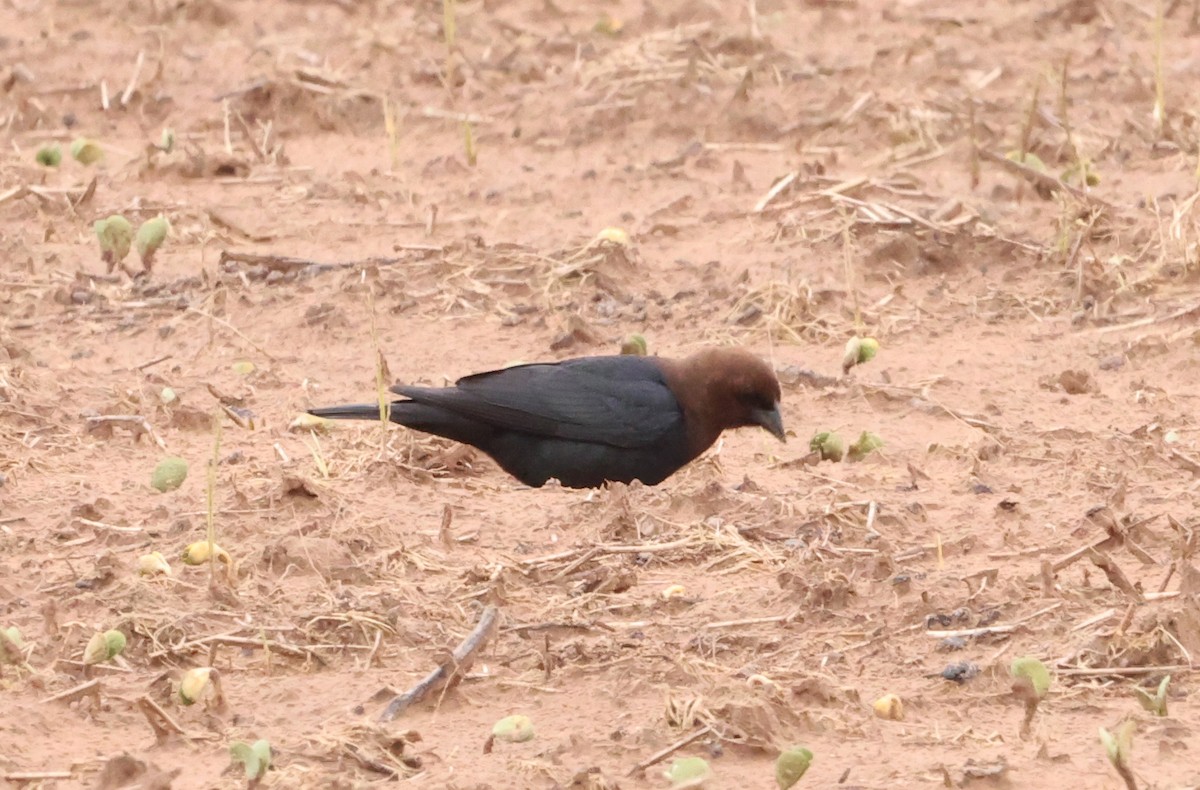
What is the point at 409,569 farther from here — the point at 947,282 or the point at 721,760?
the point at 947,282

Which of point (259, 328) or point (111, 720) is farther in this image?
point (259, 328)

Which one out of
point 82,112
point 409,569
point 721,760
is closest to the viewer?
point 721,760

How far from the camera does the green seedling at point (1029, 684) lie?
4188 millimetres

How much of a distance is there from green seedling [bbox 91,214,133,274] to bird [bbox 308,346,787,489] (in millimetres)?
1753

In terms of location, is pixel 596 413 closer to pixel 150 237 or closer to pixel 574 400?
pixel 574 400

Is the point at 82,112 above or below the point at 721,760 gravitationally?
below

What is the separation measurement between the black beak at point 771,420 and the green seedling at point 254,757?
282cm

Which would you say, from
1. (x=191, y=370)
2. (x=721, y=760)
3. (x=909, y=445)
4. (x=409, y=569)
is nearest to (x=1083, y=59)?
(x=909, y=445)

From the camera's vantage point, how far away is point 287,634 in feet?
15.6

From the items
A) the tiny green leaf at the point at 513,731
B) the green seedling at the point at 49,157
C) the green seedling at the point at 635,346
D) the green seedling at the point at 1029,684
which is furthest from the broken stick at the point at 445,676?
the green seedling at the point at 49,157

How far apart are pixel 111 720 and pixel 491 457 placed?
2.56m

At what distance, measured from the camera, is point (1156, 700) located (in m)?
4.20

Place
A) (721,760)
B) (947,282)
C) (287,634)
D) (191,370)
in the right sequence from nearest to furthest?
(721,760)
(287,634)
(191,370)
(947,282)

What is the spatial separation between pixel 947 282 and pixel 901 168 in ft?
4.12
